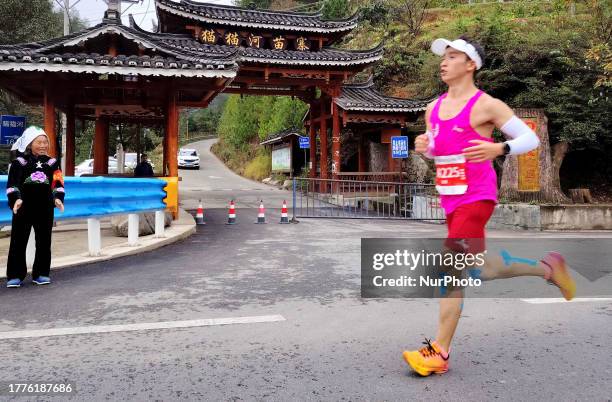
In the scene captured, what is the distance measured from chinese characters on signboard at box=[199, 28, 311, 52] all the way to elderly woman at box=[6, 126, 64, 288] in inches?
666

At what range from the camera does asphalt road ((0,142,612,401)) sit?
2637mm

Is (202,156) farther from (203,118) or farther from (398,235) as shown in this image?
(398,235)

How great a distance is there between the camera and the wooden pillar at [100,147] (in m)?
16.2

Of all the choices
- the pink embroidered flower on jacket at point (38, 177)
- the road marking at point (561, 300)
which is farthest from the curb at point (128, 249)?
the road marking at point (561, 300)

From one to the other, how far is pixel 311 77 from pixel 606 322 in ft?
59.0

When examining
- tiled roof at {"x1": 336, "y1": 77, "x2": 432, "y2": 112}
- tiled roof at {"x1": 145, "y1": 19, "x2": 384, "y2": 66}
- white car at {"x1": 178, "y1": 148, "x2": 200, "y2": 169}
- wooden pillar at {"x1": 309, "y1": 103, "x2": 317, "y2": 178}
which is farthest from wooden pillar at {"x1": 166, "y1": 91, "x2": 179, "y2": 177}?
white car at {"x1": 178, "y1": 148, "x2": 200, "y2": 169}

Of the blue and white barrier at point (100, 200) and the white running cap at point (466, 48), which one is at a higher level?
the white running cap at point (466, 48)

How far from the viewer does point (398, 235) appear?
10367mm

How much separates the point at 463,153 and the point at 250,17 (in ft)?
68.1

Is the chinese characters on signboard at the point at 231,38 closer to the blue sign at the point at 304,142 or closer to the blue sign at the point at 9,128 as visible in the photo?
the blue sign at the point at 304,142

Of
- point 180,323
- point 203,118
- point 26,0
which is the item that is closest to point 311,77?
point 26,0

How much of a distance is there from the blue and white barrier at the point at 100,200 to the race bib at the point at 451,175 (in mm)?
5307

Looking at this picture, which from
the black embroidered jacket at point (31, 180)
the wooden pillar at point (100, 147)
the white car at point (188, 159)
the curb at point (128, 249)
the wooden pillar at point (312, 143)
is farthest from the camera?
the white car at point (188, 159)

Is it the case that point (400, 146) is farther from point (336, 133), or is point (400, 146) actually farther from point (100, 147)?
point (100, 147)
